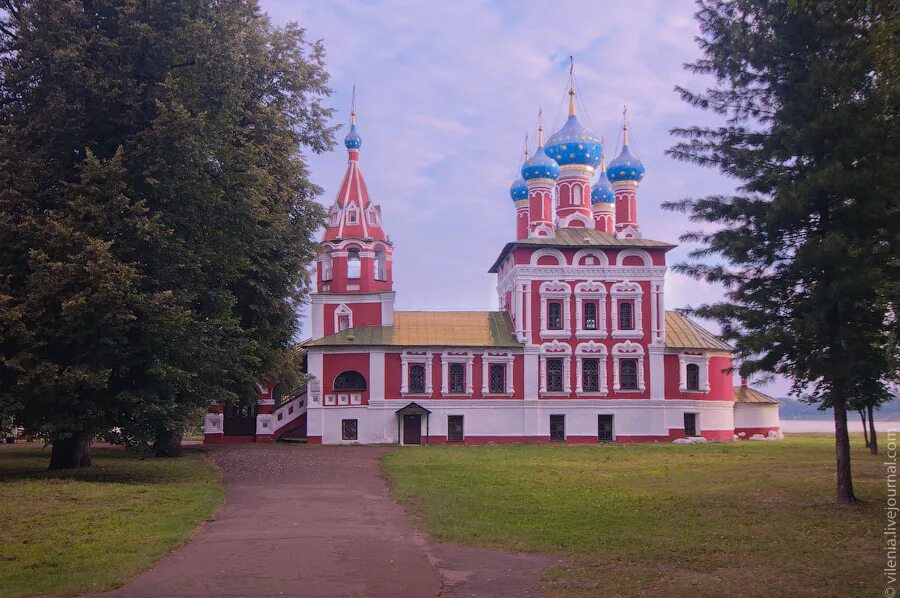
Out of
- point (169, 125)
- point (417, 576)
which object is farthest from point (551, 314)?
point (417, 576)

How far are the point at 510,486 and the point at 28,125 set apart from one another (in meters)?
13.5

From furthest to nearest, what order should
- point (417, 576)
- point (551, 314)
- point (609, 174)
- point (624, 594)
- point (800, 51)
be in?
point (609, 174) < point (551, 314) < point (800, 51) < point (417, 576) < point (624, 594)

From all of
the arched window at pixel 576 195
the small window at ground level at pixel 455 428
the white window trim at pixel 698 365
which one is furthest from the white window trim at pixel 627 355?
the arched window at pixel 576 195

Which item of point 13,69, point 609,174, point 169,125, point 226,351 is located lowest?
point 226,351

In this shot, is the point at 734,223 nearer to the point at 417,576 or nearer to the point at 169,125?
the point at 417,576

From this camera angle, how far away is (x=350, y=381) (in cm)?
4072

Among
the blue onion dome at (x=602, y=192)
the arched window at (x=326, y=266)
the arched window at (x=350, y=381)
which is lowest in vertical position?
the arched window at (x=350, y=381)

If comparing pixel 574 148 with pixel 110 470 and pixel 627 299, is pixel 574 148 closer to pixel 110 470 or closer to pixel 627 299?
pixel 627 299

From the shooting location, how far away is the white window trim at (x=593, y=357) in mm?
41594

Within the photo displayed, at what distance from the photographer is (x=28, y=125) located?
744 inches

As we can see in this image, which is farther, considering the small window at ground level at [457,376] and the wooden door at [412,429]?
the small window at ground level at [457,376]

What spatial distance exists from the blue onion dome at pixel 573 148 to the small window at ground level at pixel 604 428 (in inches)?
538

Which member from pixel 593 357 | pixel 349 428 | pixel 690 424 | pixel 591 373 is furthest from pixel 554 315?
pixel 349 428

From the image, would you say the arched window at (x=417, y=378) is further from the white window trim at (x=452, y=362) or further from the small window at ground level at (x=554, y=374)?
the small window at ground level at (x=554, y=374)
